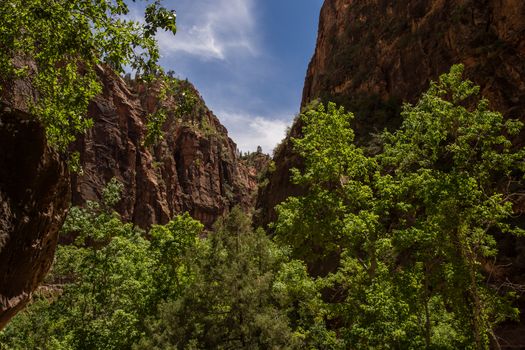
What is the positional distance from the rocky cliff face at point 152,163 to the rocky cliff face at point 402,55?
82.5 feet

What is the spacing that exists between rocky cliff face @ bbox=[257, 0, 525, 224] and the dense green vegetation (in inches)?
255

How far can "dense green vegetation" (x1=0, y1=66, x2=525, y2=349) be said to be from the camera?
10.7m

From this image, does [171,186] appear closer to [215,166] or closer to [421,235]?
[215,166]

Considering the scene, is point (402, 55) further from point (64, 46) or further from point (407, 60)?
point (64, 46)

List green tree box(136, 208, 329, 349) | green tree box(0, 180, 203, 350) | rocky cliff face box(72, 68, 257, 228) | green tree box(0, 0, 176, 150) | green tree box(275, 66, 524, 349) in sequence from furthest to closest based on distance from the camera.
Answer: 1. rocky cliff face box(72, 68, 257, 228)
2. green tree box(0, 180, 203, 350)
3. green tree box(136, 208, 329, 349)
4. green tree box(275, 66, 524, 349)
5. green tree box(0, 0, 176, 150)

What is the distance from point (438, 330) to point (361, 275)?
2642 mm

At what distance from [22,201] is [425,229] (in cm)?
916

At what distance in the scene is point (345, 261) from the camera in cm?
1373

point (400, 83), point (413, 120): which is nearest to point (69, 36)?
point (413, 120)

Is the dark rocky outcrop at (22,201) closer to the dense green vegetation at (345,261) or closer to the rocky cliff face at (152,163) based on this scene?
the dense green vegetation at (345,261)

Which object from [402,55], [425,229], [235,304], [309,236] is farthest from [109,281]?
[402,55]

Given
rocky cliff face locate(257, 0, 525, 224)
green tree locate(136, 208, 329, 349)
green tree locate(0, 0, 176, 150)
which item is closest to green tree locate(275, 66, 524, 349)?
green tree locate(136, 208, 329, 349)

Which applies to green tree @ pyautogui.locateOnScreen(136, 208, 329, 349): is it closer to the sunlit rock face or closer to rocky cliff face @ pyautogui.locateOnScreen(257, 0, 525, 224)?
the sunlit rock face

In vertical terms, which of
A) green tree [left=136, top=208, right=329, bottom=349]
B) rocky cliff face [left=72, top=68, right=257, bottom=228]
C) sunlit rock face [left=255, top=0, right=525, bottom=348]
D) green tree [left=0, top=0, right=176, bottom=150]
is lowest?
green tree [left=136, top=208, right=329, bottom=349]
